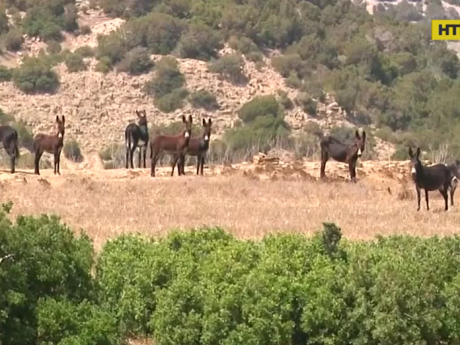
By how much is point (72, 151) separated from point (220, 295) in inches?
1664

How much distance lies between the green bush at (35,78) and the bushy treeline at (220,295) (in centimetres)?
4698

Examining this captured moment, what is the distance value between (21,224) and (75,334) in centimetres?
188

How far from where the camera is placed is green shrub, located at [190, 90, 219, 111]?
60.6 metres

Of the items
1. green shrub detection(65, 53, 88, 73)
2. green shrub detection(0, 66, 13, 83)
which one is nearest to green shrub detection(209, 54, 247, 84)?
green shrub detection(65, 53, 88, 73)

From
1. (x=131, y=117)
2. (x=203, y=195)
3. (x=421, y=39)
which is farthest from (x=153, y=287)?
(x=421, y=39)

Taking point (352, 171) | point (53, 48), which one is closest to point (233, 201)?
point (352, 171)

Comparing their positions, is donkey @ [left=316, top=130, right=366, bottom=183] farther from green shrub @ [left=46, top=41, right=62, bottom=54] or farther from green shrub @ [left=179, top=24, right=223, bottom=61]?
green shrub @ [left=46, top=41, right=62, bottom=54]

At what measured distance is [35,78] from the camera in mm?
59500

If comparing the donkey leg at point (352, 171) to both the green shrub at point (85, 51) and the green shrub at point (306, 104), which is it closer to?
the green shrub at point (306, 104)

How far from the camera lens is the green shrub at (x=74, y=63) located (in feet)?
205

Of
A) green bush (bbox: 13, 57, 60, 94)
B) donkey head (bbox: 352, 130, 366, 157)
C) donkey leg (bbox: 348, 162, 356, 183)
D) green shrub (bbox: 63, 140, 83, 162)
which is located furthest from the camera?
green bush (bbox: 13, 57, 60, 94)

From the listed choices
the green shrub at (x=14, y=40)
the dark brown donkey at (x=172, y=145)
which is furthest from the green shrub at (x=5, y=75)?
the dark brown donkey at (x=172, y=145)

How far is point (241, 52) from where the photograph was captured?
67.4 m

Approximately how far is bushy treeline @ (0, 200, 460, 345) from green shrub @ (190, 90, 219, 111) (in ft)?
154
